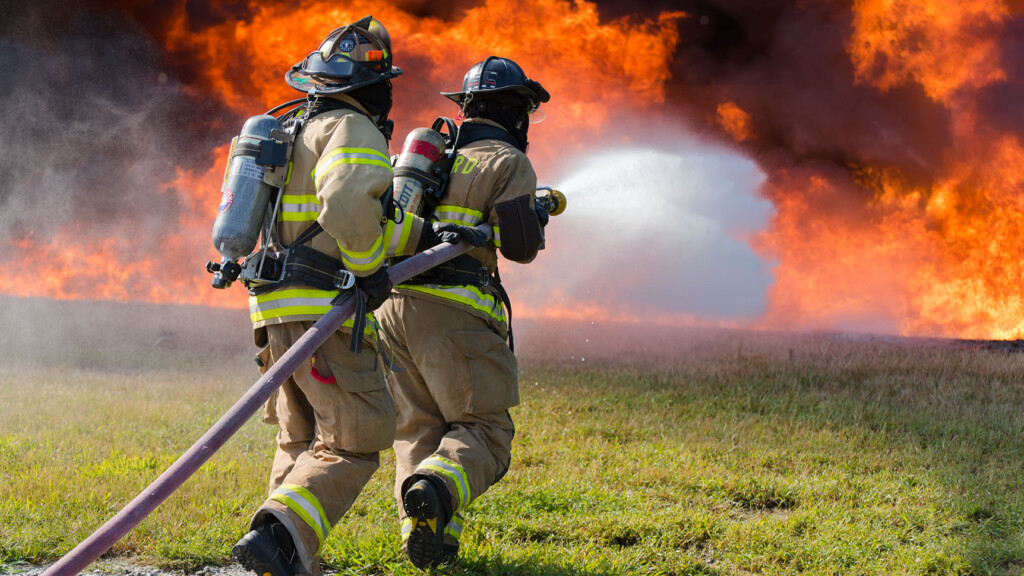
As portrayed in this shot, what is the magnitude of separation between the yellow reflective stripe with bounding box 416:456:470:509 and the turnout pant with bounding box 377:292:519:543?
160 mm

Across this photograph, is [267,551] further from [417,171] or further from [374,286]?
[417,171]

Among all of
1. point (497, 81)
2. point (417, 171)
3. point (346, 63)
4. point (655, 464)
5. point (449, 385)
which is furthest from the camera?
point (655, 464)

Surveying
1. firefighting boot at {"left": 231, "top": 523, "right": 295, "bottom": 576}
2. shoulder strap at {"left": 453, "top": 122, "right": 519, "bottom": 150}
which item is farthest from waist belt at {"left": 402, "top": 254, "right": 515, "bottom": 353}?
firefighting boot at {"left": 231, "top": 523, "right": 295, "bottom": 576}

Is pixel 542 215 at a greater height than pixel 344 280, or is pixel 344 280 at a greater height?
pixel 542 215

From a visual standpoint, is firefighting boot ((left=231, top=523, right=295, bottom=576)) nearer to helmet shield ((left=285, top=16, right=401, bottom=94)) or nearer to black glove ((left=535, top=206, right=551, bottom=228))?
helmet shield ((left=285, top=16, right=401, bottom=94))

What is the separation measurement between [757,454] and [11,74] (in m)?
11.3

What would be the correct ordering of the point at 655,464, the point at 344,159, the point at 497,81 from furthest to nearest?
the point at 655,464 → the point at 497,81 → the point at 344,159

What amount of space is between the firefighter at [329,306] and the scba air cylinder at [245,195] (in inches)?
5.5

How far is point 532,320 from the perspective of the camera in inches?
526

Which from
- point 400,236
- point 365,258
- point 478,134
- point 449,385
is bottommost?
point 449,385

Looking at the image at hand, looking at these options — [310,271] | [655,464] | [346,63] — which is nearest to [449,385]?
[310,271]

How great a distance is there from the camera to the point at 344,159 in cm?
320

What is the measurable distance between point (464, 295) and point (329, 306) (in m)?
0.99

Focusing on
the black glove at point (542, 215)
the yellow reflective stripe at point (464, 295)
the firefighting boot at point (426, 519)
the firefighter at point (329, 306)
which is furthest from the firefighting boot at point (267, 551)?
the black glove at point (542, 215)
